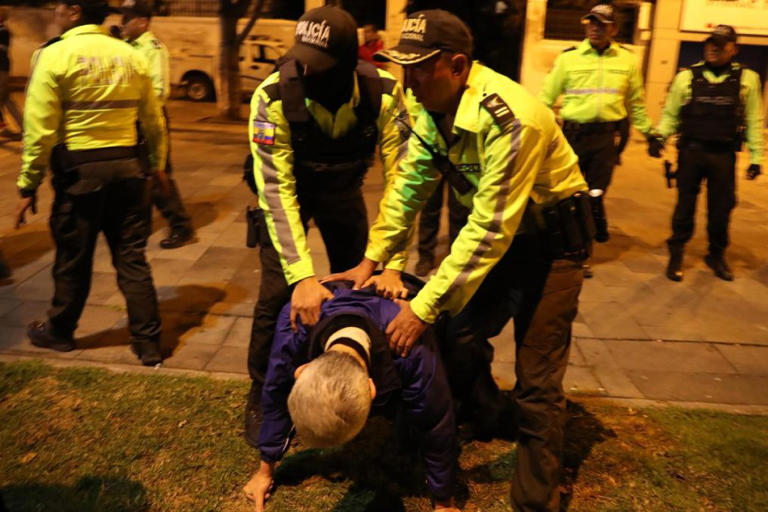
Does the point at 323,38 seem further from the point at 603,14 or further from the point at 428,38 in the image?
the point at 603,14

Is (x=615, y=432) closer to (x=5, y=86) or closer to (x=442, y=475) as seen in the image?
(x=442, y=475)

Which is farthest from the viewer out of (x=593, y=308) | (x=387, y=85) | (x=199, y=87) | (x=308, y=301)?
(x=199, y=87)

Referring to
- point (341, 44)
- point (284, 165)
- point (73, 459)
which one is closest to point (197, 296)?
point (73, 459)

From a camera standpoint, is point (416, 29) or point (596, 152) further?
point (596, 152)

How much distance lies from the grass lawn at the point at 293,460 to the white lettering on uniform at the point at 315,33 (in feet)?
6.17

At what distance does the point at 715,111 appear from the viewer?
532 centimetres

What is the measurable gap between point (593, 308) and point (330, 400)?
347cm

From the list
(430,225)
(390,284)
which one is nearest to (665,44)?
(430,225)

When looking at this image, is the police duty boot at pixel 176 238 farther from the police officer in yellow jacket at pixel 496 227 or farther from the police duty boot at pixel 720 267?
the police duty boot at pixel 720 267

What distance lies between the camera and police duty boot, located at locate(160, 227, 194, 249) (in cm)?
600

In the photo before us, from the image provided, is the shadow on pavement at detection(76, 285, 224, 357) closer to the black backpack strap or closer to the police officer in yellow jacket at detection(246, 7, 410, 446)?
the police officer in yellow jacket at detection(246, 7, 410, 446)

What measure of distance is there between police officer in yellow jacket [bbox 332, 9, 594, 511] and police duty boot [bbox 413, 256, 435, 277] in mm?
2289

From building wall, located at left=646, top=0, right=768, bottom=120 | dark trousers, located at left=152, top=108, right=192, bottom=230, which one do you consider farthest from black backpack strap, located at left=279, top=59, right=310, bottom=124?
building wall, located at left=646, top=0, right=768, bottom=120

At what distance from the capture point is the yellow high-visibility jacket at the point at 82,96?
352 cm
